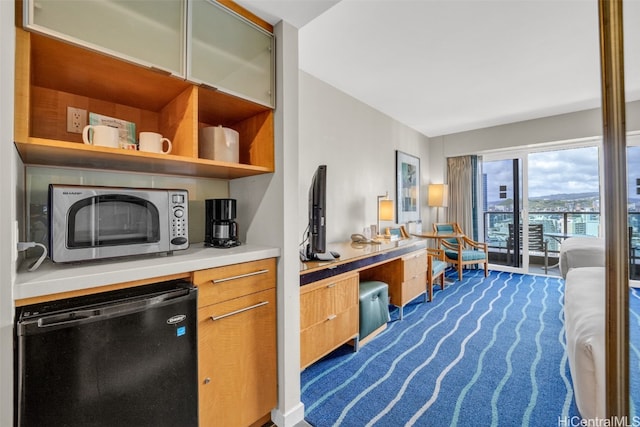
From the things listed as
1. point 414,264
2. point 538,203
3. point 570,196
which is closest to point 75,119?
point 414,264

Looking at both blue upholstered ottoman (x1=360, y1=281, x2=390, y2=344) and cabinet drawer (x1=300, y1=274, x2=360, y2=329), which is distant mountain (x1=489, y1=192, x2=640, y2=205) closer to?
blue upholstered ottoman (x1=360, y1=281, x2=390, y2=344)

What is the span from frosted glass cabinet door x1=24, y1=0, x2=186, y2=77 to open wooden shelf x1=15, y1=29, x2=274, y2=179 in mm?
39

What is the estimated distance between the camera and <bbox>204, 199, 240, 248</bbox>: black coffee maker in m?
1.59

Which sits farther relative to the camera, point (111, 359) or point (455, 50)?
point (455, 50)

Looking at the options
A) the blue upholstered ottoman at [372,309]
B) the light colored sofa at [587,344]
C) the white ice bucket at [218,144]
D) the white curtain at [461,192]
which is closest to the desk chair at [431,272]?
the blue upholstered ottoman at [372,309]

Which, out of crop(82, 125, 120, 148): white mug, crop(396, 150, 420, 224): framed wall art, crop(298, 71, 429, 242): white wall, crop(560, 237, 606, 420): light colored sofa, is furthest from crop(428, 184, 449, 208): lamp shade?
crop(82, 125, 120, 148): white mug

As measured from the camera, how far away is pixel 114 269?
106 cm

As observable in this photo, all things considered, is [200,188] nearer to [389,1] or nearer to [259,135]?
[259,135]

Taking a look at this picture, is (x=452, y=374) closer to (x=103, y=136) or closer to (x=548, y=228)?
(x=103, y=136)

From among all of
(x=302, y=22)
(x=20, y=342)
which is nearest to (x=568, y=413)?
(x=20, y=342)

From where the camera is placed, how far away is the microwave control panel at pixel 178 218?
1.35 m

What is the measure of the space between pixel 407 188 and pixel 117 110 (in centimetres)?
396

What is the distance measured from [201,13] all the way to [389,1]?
49.1 inches

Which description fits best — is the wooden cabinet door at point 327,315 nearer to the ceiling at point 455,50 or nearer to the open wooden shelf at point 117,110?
the open wooden shelf at point 117,110
